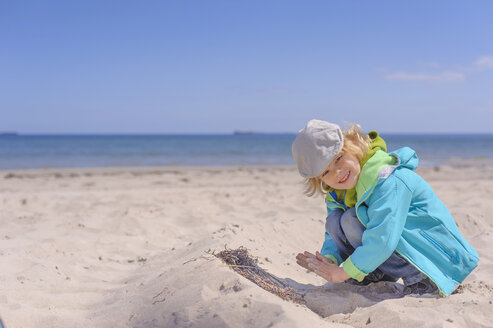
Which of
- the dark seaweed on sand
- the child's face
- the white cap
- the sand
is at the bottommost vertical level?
the sand

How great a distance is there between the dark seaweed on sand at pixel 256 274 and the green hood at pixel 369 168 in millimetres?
601

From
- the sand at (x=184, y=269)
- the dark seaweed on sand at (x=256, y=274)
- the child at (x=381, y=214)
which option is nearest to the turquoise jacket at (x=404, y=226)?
the child at (x=381, y=214)

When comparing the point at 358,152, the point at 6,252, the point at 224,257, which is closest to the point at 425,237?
the point at 358,152

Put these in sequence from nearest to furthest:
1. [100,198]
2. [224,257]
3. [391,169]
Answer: [391,169] < [224,257] < [100,198]

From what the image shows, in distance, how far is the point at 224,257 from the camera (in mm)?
2420

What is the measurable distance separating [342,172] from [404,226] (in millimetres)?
450

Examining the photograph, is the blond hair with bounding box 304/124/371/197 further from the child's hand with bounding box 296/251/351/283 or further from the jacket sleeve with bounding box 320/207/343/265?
the child's hand with bounding box 296/251/351/283

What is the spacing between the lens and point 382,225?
1.97m

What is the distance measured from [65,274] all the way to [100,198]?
327cm

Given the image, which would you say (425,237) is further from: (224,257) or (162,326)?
(162,326)

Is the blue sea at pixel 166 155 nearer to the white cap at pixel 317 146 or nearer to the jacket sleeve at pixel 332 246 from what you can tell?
the jacket sleeve at pixel 332 246

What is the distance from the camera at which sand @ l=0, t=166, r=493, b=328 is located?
1937mm

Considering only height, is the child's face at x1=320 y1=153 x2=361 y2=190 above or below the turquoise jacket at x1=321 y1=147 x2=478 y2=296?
above

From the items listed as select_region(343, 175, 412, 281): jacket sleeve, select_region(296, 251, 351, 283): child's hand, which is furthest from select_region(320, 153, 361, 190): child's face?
select_region(296, 251, 351, 283): child's hand
